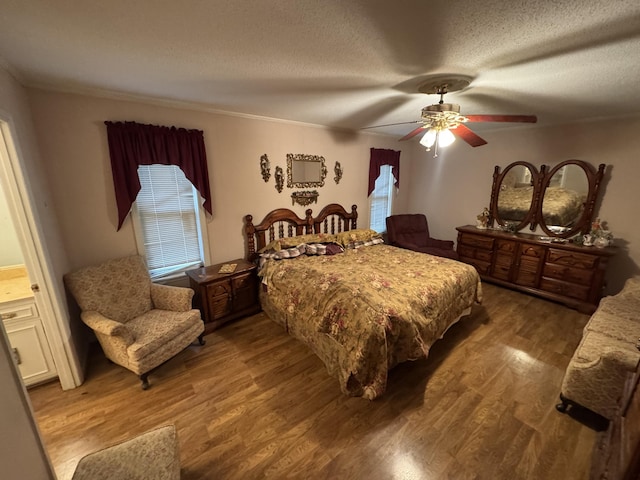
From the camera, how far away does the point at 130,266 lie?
2539 millimetres

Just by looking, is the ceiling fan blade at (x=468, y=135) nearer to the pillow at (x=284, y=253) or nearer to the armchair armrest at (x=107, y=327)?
the pillow at (x=284, y=253)

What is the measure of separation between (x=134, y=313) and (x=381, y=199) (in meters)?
4.34

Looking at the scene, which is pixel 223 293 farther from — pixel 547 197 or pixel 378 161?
pixel 547 197

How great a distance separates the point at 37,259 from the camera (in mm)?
1845

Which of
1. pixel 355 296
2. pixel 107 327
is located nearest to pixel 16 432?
pixel 107 327

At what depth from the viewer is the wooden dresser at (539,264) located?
10.4 ft

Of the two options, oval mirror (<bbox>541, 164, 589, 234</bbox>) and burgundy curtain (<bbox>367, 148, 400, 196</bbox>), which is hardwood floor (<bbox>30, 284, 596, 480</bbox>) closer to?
oval mirror (<bbox>541, 164, 589, 234</bbox>)

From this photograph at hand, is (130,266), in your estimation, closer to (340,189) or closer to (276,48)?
(276,48)

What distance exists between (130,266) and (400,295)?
2.64 m

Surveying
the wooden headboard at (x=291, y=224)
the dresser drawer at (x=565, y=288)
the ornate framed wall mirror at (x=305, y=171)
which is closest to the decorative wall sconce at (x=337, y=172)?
the ornate framed wall mirror at (x=305, y=171)

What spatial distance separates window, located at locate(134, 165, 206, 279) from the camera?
2.71 m

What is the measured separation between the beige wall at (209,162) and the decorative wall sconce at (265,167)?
0.18ft

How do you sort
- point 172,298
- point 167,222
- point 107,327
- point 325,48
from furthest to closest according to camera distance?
point 167,222, point 172,298, point 107,327, point 325,48

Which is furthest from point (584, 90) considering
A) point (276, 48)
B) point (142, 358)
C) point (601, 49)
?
point (142, 358)
